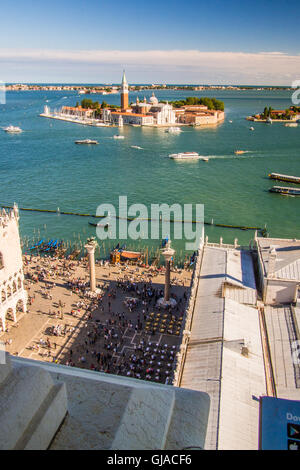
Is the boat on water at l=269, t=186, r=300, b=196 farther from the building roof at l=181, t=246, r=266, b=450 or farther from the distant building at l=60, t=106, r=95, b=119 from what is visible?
the distant building at l=60, t=106, r=95, b=119

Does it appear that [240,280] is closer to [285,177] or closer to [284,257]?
[284,257]

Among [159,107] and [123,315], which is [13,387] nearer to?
[123,315]

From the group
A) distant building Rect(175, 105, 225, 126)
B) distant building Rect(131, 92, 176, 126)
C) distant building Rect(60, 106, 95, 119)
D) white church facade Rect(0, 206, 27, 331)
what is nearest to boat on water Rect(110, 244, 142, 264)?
white church facade Rect(0, 206, 27, 331)

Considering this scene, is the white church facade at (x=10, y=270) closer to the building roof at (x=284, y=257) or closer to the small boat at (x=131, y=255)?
the small boat at (x=131, y=255)

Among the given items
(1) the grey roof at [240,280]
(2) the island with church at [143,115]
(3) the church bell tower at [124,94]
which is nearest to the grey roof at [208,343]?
(1) the grey roof at [240,280]

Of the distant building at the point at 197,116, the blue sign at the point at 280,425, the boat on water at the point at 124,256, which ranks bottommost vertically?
the boat on water at the point at 124,256
